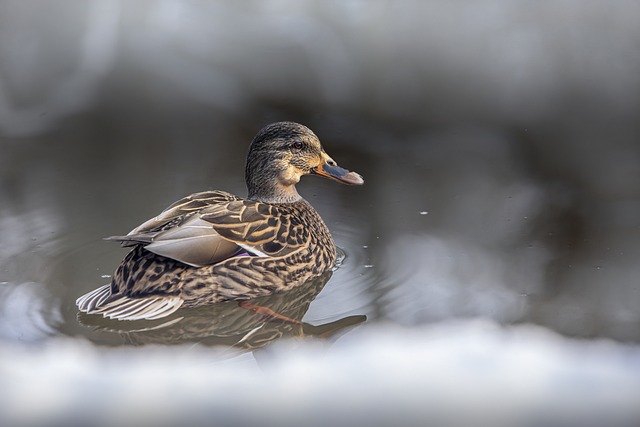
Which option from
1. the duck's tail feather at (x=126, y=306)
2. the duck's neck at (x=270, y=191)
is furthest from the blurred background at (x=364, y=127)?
the duck's neck at (x=270, y=191)

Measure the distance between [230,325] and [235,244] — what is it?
0.29m

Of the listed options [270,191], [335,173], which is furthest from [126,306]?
[335,173]

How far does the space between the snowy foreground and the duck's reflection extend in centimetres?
6

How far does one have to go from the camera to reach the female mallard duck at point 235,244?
3154mm

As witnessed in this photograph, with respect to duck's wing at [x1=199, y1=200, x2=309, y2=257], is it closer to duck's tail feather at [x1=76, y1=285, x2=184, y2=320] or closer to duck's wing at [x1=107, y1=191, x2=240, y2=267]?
duck's wing at [x1=107, y1=191, x2=240, y2=267]

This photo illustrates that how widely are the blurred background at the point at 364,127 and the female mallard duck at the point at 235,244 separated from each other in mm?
152

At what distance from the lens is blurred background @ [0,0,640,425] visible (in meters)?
3.47

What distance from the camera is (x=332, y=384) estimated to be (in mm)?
2641

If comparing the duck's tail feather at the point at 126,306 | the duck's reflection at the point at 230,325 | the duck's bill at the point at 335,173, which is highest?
the duck's bill at the point at 335,173

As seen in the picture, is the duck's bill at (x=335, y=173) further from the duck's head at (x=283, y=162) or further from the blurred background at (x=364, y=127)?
the blurred background at (x=364, y=127)

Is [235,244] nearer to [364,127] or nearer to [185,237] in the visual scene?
[185,237]

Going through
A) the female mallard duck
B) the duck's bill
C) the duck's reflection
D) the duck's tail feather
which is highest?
the duck's bill

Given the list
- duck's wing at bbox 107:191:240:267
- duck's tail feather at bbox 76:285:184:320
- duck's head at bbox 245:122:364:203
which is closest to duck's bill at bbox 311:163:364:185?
duck's head at bbox 245:122:364:203

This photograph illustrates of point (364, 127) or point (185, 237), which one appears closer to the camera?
point (185, 237)
